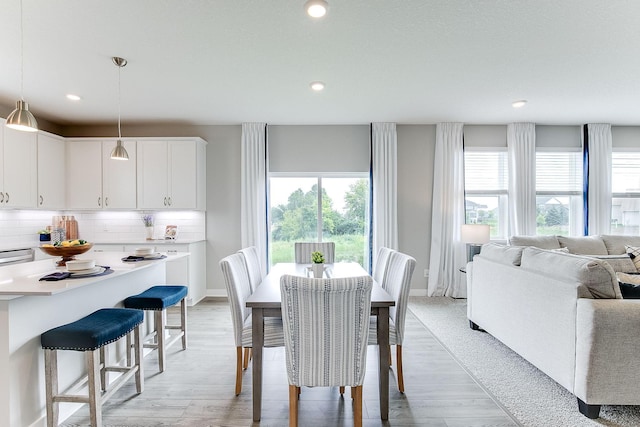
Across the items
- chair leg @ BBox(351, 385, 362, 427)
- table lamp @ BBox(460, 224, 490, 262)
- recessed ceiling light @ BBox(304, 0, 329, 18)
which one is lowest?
chair leg @ BBox(351, 385, 362, 427)

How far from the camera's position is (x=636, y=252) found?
3.62 meters

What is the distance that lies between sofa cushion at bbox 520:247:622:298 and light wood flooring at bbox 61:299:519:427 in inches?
38.9

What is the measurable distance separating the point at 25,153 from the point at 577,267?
588 centimetres

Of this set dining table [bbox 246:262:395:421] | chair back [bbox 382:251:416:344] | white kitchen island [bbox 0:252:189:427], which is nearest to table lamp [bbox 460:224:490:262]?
chair back [bbox 382:251:416:344]

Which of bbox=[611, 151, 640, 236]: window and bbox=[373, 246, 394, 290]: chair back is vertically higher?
bbox=[611, 151, 640, 236]: window

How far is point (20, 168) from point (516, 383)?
5763 millimetres

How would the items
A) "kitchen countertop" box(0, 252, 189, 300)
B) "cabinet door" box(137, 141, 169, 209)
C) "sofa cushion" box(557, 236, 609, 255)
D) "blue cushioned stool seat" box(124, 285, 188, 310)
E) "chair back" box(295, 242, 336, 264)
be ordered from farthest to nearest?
1. "cabinet door" box(137, 141, 169, 209)
2. "sofa cushion" box(557, 236, 609, 255)
3. "chair back" box(295, 242, 336, 264)
4. "blue cushioned stool seat" box(124, 285, 188, 310)
5. "kitchen countertop" box(0, 252, 189, 300)

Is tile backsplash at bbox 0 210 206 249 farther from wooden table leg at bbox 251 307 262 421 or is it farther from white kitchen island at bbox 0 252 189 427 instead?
wooden table leg at bbox 251 307 262 421

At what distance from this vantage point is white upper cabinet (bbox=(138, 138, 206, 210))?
14.9 feet

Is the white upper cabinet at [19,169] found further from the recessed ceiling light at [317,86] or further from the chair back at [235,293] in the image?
the recessed ceiling light at [317,86]

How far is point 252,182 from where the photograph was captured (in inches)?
189

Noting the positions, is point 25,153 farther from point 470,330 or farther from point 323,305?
point 470,330

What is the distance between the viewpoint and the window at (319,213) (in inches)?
199

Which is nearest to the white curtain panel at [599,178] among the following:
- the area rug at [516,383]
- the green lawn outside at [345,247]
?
the area rug at [516,383]
